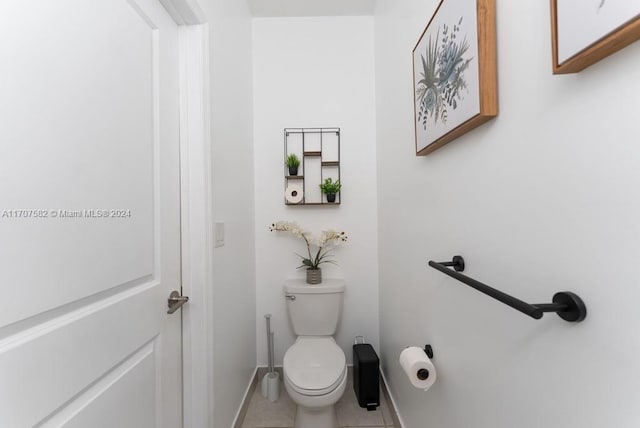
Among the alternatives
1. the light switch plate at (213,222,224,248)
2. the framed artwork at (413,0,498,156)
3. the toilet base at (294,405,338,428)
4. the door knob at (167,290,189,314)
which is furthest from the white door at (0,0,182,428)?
the framed artwork at (413,0,498,156)

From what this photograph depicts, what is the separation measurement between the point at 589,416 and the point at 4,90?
45.2 inches

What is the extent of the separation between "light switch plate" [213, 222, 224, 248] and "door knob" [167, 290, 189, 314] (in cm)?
24

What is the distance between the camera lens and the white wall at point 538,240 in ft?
1.34

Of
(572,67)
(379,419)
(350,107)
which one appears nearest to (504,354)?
(572,67)

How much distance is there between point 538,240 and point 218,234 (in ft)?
3.80

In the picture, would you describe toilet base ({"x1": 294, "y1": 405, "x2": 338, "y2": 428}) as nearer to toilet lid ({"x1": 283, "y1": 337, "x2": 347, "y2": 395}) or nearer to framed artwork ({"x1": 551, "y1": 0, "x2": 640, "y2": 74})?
toilet lid ({"x1": 283, "y1": 337, "x2": 347, "y2": 395})

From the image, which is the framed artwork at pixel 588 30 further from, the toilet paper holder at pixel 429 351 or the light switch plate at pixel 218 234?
the light switch plate at pixel 218 234

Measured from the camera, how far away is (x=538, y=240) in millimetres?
561

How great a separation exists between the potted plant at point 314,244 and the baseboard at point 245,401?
0.74 metres

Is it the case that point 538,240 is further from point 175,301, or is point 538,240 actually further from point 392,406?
point 392,406

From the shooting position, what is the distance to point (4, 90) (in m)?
0.50

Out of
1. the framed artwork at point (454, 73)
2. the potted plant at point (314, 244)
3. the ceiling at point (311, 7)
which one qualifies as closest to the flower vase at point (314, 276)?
the potted plant at point (314, 244)

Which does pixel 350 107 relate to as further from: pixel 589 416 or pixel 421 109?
pixel 589 416

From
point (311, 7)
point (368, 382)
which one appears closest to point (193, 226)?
point (368, 382)
